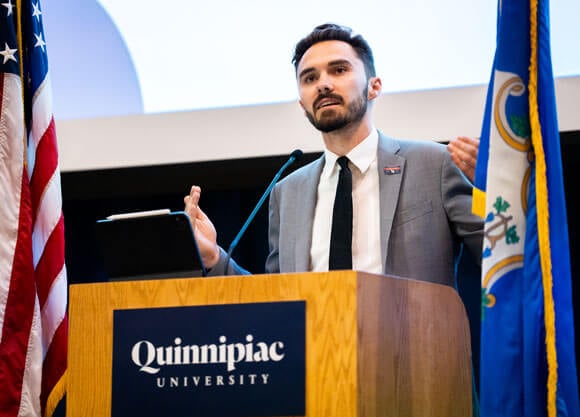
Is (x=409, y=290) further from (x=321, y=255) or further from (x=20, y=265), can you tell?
(x=20, y=265)

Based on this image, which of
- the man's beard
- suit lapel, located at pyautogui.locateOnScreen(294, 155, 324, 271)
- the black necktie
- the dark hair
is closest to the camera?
the black necktie

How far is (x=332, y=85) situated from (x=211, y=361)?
1.18m

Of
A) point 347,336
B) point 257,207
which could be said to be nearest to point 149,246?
point 257,207

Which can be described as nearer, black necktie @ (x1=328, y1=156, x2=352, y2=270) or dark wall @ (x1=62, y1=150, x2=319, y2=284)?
black necktie @ (x1=328, y1=156, x2=352, y2=270)

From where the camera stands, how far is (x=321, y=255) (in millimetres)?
2713

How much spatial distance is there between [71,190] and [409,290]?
2525 mm

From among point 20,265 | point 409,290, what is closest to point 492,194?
point 409,290

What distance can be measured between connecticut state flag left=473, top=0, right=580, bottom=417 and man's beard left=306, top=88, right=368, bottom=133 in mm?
788

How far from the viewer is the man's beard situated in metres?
2.84

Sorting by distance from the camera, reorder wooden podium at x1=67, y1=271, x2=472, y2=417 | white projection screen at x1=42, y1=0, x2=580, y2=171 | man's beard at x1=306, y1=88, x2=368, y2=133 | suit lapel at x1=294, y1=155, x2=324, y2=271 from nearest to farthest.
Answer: wooden podium at x1=67, y1=271, x2=472, y2=417
suit lapel at x1=294, y1=155, x2=324, y2=271
man's beard at x1=306, y1=88, x2=368, y2=133
white projection screen at x1=42, y1=0, x2=580, y2=171

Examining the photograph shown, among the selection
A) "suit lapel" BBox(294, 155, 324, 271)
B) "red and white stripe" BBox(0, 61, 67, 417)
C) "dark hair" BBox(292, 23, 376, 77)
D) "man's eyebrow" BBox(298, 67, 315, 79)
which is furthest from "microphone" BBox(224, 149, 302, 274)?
"red and white stripe" BBox(0, 61, 67, 417)

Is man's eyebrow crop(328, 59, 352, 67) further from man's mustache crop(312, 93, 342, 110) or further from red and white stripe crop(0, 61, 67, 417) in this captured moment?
red and white stripe crop(0, 61, 67, 417)

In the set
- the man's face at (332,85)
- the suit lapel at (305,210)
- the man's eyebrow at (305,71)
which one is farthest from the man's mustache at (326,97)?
the suit lapel at (305,210)

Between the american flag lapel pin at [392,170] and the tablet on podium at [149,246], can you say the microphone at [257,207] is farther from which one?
the american flag lapel pin at [392,170]
